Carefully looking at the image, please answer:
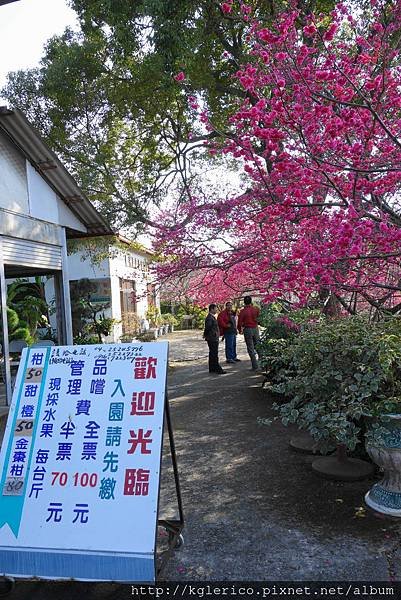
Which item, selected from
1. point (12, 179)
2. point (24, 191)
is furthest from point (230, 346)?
point (12, 179)

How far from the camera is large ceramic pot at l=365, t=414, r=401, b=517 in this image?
12.5 ft

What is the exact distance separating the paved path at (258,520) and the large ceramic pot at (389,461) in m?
0.13

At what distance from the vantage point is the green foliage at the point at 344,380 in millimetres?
3861

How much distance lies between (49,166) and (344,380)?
20.5 ft

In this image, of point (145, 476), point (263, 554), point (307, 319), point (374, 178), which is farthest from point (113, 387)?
point (307, 319)

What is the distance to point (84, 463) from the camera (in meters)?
3.12

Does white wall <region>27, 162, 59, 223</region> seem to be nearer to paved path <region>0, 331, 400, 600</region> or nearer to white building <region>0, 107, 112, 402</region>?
white building <region>0, 107, 112, 402</region>

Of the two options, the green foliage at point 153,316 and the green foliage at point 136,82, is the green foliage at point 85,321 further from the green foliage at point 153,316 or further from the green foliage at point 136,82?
the green foliage at point 153,316

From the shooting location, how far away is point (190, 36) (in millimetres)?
7871

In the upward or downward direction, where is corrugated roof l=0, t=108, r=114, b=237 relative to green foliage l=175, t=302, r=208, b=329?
upward

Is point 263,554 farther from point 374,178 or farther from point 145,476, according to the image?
point 374,178

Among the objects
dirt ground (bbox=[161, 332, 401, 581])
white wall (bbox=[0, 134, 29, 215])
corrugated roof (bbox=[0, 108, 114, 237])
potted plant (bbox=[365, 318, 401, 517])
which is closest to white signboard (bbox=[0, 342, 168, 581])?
dirt ground (bbox=[161, 332, 401, 581])

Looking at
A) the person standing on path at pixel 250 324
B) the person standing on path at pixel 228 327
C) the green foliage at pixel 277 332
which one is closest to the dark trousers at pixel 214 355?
the person standing on path at pixel 250 324

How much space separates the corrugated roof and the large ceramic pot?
6.46m
